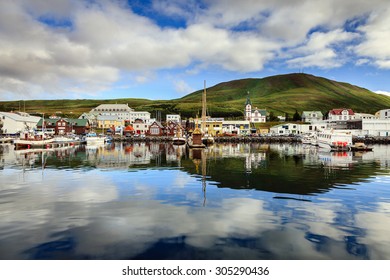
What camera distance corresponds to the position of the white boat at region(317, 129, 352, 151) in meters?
74.2

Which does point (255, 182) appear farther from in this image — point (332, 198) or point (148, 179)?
point (148, 179)

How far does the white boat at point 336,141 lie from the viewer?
244 ft

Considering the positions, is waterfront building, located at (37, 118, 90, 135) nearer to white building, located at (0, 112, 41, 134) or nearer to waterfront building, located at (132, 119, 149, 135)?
white building, located at (0, 112, 41, 134)

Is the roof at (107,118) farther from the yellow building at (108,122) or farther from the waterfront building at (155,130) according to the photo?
the waterfront building at (155,130)

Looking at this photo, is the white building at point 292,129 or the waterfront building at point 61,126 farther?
the white building at point 292,129

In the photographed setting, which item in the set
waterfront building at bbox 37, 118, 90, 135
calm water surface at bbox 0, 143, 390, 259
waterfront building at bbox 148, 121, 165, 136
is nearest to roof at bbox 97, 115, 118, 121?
waterfront building at bbox 37, 118, 90, 135

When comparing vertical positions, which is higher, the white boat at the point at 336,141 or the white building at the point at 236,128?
the white building at the point at 236,128

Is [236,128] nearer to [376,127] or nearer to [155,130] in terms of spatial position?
[155,130]

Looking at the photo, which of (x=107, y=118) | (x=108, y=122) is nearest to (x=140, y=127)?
(x=108, y=122)

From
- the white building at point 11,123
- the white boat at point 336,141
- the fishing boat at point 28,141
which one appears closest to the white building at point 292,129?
the white boat at point 336,141

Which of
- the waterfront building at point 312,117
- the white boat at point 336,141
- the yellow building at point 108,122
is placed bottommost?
the white boat at point 336,141

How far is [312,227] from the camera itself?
14844 millimetres

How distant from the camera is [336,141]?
256 ft
